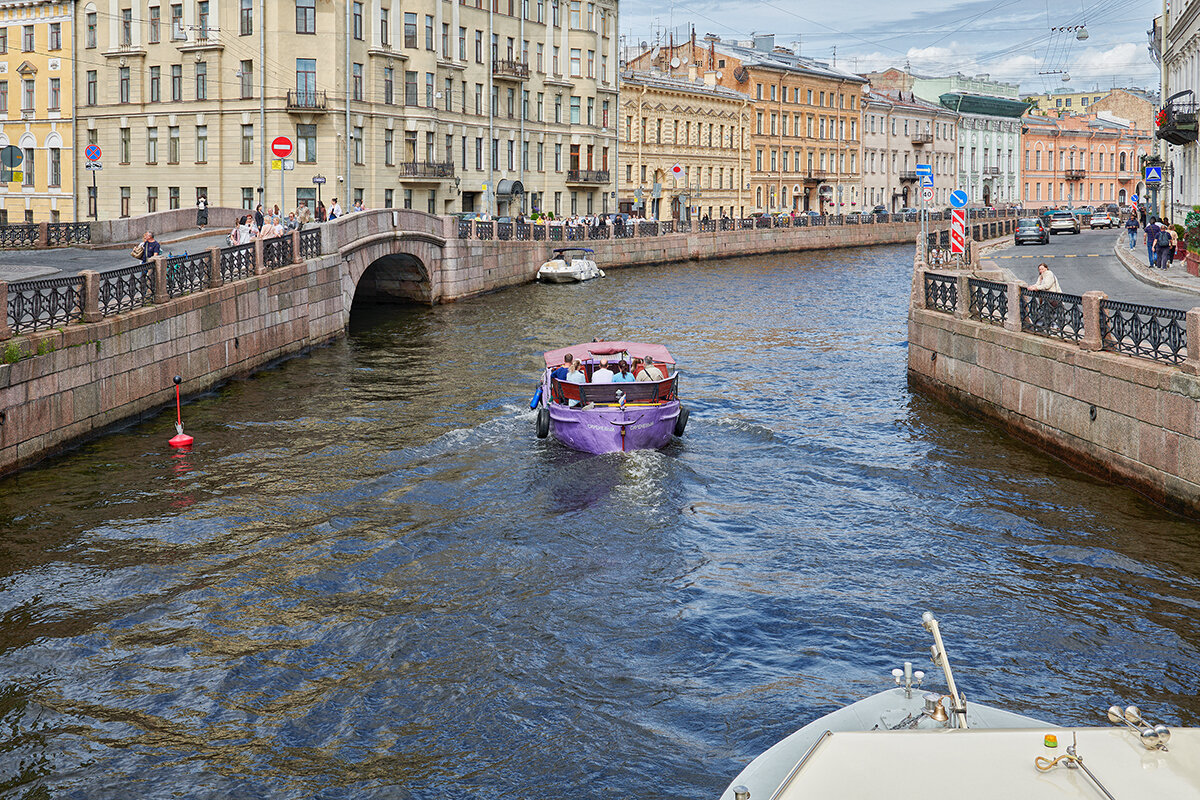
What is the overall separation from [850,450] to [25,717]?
43.2 ft

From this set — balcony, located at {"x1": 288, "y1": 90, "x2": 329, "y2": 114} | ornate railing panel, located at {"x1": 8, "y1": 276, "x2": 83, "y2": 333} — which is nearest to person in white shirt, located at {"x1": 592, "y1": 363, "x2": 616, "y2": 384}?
ornate railing panel, located at {"x1": 8, "y1": 276, "x2": 83, "y2": 333}

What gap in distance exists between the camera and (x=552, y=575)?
1406 cm

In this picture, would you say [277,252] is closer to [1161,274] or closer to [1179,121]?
[1161,274]

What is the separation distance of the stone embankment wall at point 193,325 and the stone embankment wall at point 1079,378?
45.2 ft

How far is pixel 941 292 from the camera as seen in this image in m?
24.2

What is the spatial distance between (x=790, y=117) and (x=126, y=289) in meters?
76.5

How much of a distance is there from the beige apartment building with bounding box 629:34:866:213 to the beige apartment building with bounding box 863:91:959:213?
7.00 feet

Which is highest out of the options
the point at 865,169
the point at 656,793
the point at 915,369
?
the point at 865,169

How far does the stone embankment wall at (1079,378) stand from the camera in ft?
49.8

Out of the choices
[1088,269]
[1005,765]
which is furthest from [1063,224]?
[1005,765]

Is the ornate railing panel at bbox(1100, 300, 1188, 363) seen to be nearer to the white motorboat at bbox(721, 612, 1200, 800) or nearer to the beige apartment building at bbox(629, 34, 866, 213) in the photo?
the white motorboat at bbox(721, 612, 1200, 800)

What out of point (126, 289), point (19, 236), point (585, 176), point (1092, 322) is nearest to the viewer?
point (1092, 322)

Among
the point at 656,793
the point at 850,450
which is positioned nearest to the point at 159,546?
the point at 656,793

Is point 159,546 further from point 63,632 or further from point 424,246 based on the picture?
point 424,246
